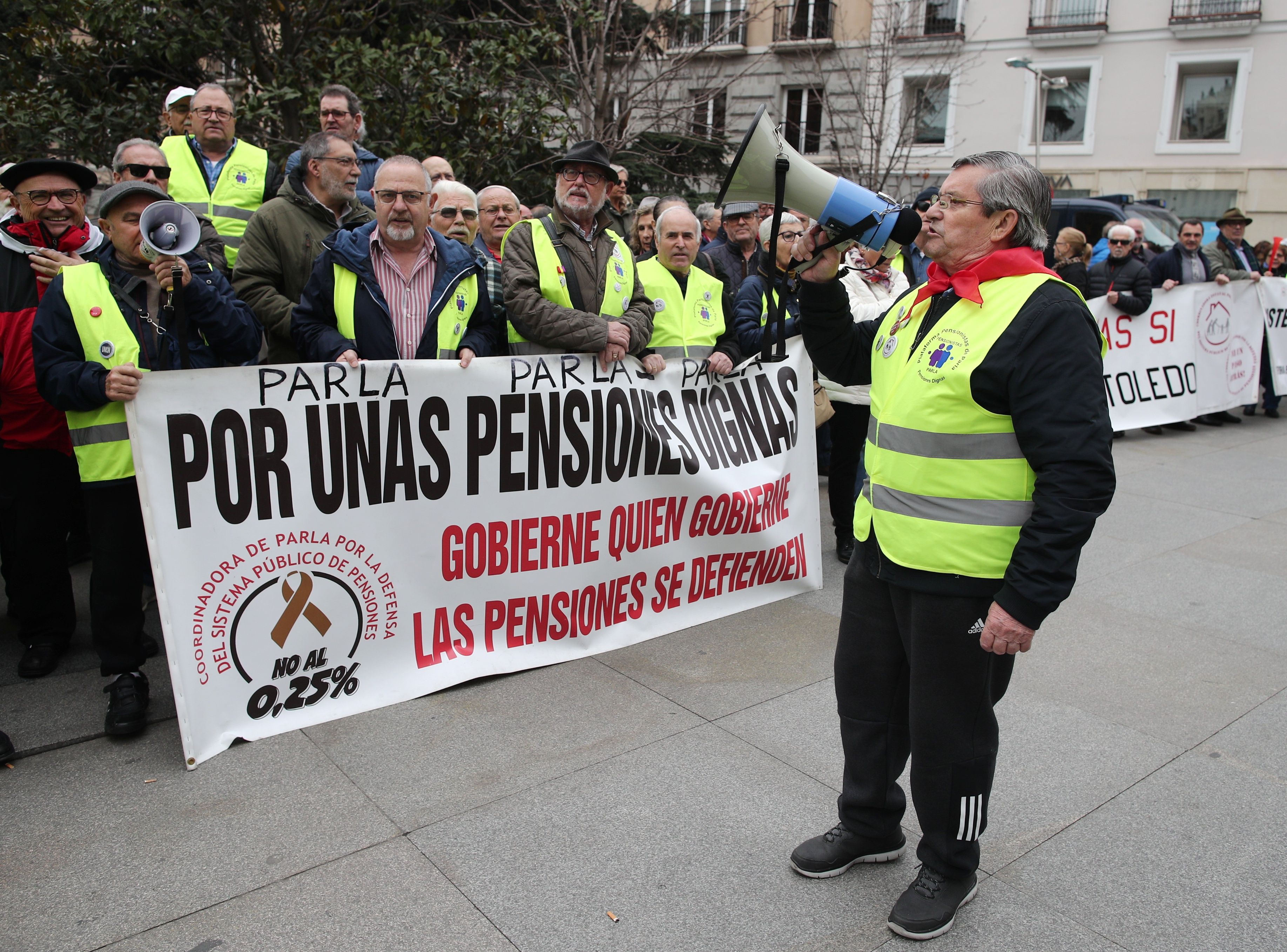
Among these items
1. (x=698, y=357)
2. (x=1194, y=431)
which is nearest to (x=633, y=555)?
(x=698, y=357)

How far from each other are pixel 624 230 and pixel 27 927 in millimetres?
9069

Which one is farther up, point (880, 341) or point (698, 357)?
point (880, 341)

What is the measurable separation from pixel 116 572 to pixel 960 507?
2820 mm

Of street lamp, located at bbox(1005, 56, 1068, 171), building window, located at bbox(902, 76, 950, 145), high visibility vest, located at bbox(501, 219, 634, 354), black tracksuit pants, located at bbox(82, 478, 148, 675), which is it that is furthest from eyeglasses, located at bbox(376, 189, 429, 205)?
street lamp, located at bbox(1005, 56, 1068, 171)

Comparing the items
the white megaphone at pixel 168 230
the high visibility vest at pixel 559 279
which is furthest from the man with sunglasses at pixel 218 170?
the white megaphone at pixel 168 230

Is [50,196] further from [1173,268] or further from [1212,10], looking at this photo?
[1212,10]

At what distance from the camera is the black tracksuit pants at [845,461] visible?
17.8ft

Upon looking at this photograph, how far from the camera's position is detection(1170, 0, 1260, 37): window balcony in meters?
24.1

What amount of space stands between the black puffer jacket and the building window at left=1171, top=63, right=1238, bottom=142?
63.1 feet

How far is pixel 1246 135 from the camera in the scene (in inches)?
959

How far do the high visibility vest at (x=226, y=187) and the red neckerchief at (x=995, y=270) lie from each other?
400 cm

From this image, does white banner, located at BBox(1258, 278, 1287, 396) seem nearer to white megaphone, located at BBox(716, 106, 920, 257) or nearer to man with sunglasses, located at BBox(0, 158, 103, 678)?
white megaphone, located at BBox(716, 106, 920, 257)

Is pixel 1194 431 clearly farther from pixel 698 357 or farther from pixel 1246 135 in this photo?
pixel 1246 135

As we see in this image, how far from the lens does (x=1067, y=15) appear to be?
84.9 ft
